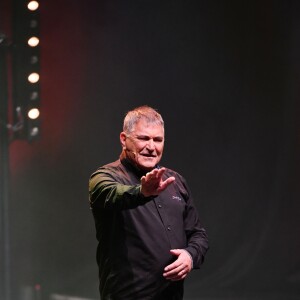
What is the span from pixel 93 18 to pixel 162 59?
51 centimetres

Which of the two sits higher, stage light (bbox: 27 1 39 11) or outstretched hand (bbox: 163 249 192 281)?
stage light (bbox: 27 1 39 11)

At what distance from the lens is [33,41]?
144 inches

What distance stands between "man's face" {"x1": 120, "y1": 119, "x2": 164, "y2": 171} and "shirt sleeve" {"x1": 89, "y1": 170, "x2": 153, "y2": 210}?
0.11 meters

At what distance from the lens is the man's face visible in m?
1.91

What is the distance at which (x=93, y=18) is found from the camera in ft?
12.6

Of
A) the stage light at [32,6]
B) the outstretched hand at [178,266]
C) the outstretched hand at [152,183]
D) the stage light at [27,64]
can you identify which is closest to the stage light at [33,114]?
the stage light at [27,64]

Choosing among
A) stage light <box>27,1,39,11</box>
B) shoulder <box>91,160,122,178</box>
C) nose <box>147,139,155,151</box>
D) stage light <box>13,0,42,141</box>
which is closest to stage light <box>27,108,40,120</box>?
stage light <box>13,0,42,141</box>

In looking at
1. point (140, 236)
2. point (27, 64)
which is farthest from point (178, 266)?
point (27, 64)

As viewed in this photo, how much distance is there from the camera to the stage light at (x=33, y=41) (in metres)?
3.64

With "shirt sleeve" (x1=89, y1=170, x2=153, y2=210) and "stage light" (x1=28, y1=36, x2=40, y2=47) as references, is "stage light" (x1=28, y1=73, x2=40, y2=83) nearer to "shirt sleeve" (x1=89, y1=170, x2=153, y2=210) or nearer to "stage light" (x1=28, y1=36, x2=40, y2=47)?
"stage light" (x1=28, y1=36, x2=40, y2=47)

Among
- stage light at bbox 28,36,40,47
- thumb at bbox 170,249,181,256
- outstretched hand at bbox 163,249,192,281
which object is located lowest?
outstretched hand at bbox 163,249,192,281

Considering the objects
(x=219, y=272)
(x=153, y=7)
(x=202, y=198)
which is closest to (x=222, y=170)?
(x=202, y=198)

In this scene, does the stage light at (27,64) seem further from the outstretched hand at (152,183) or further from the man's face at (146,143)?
the outstretched hand at (152,183)

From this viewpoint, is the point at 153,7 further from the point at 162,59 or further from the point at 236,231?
the point at 236,231
